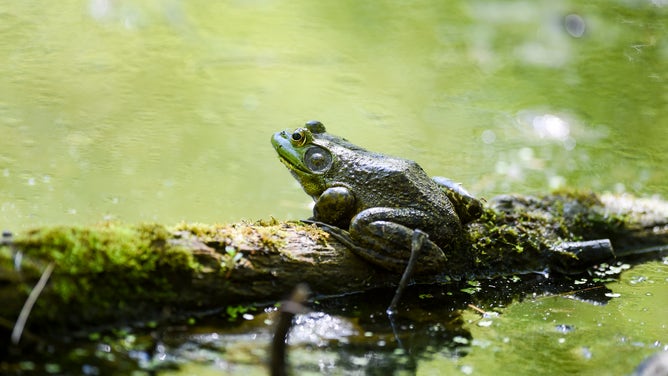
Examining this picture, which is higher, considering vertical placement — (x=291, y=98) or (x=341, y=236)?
(x=341, y=236)

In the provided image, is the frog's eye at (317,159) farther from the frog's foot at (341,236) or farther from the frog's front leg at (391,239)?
the frog's front leg at (391,239)

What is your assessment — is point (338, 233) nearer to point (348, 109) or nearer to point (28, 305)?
point (28, 305)

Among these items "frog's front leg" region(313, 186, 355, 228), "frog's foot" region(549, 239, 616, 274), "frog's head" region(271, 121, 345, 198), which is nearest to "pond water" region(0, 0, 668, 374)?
"frog's foot" region(549, 239, 616, 274)

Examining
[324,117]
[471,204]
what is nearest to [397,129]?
[324,117]

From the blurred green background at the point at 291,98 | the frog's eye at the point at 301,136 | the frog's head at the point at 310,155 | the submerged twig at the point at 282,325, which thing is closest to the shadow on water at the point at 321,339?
the submerged twig at the point at 282,325

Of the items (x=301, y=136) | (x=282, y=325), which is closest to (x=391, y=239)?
(x=301, y=136)

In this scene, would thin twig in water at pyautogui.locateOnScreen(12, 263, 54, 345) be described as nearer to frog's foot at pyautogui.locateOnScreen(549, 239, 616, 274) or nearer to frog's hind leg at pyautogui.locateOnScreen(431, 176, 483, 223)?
frog's hind leg at pyautogui.locateOnScreen(431, 176, 483, 223)

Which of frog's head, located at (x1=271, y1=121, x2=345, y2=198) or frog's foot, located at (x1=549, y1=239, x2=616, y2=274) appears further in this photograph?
frog's foot, located at (x1=549, y1=239, x2=616, y2=274)
